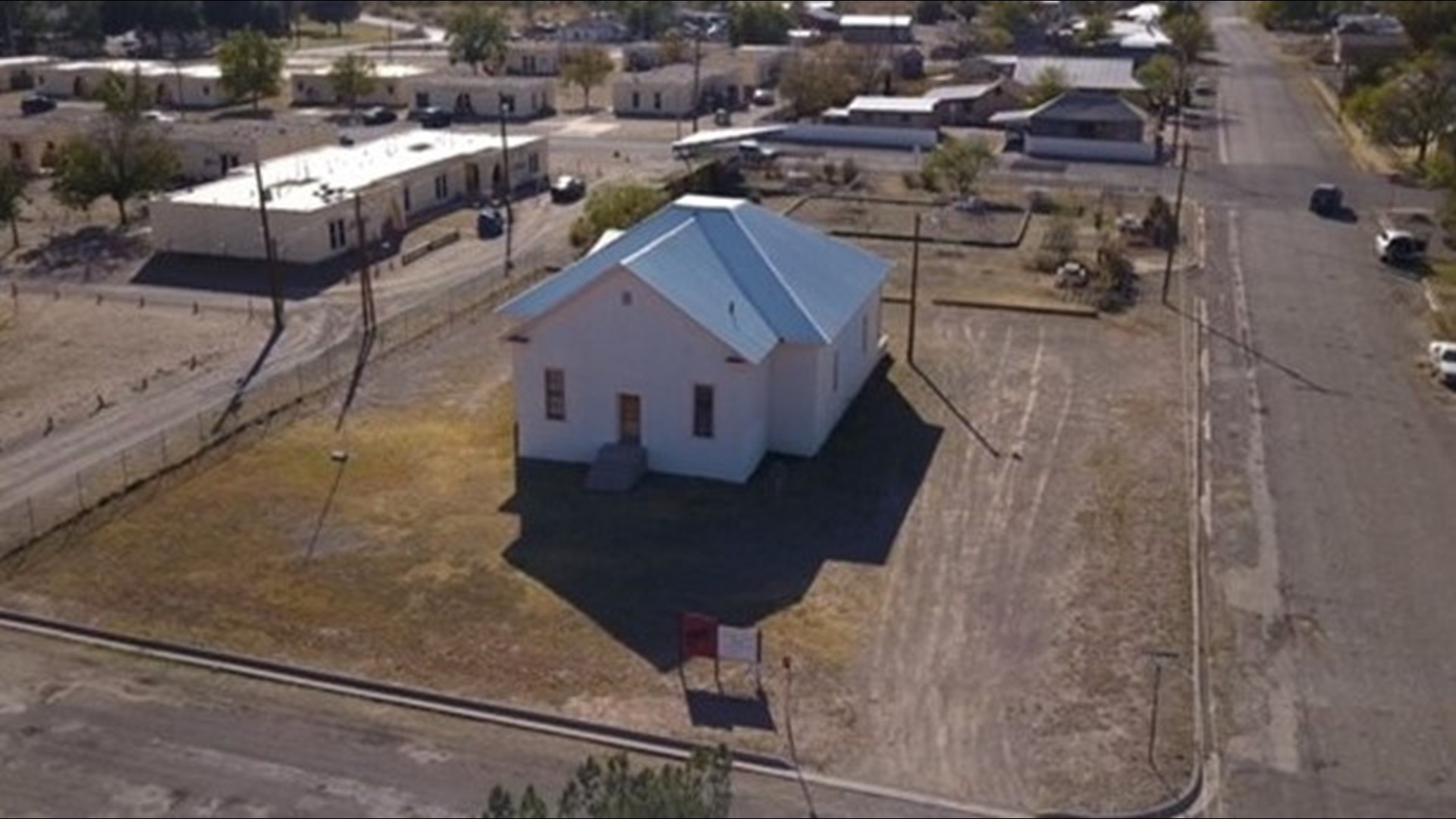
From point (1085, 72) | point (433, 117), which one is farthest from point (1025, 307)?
point (1085, 72)

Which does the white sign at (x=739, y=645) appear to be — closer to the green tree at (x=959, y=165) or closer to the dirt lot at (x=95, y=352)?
the dirt lot at (x=95, y=352)

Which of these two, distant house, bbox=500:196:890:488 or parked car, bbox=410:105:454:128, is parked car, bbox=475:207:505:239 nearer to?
distant house, bbox=500:196:890:488

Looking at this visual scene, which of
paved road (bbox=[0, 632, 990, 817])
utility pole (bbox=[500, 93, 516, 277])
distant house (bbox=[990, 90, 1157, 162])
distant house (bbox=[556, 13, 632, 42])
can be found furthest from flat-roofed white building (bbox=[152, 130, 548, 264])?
distant house (bbox=[556, 13, 632, 42])

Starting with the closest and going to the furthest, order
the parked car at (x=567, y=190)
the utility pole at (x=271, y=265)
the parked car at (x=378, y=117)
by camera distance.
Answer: the utility pole at (x=271, y=265)
the parked car at (x=567, y=190)
the parked car at (x=378, y=117)

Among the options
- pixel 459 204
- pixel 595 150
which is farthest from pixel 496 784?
pixel 595 150

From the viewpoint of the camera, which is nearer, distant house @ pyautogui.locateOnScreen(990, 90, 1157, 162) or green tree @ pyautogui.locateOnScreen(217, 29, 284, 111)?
distant house @ pyautogui.locateOnScreen(990, 90, 1157, 162)

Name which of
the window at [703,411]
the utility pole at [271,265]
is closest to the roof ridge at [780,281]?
the window at [703,411]
